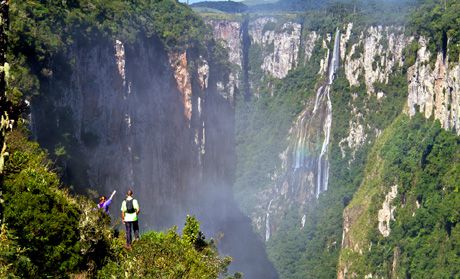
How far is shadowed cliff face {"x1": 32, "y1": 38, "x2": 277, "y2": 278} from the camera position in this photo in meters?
42.4

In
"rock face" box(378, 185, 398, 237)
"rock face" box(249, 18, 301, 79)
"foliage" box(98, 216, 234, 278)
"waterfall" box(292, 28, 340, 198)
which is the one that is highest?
"rock face" box(249, 18, 301, 79)

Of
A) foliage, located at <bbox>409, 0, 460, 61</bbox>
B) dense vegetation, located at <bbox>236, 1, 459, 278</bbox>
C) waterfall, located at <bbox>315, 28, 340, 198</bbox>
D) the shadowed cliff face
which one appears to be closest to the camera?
the shadowed cliff face

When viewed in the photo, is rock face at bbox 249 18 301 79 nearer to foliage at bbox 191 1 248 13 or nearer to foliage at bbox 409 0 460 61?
foliage at bbox 191 1 248 13

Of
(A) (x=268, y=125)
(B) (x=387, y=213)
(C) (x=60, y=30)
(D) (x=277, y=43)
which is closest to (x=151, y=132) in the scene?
(C) (x=60, y=30)

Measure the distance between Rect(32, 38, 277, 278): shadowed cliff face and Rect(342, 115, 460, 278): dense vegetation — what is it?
1365 cm

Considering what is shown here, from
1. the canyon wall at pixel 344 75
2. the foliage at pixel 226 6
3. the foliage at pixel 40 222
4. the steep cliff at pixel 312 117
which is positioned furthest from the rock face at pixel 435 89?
the foliage at pixel 226 6

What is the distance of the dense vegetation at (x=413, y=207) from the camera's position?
183 ft

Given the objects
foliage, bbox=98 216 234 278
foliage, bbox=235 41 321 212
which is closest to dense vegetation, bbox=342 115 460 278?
foliage, bbox=235 41 321 212

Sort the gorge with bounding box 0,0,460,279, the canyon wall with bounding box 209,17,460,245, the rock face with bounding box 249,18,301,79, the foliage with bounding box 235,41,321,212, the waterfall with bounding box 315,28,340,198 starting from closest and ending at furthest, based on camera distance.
Answer: the gorge with bounding box 0,0,460,279 → the canyon wall with bounding box 209,17,460,245 → the waterfall with bounding box 315,28,340,198 → the foliage with bounding box 235,41,321,212 → the rock face with bounding box 249,18,301,79

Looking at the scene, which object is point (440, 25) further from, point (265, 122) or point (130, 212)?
point (130, 212)

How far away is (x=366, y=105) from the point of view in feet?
275

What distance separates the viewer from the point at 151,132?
60.1m

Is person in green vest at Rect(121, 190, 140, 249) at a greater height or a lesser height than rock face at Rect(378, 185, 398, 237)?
greater

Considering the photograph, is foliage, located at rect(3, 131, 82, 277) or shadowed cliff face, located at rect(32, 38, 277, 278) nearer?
foliage, located at rect(3, 131, 82, 277)
